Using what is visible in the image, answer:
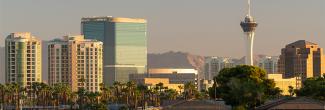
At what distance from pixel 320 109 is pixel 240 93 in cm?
2426

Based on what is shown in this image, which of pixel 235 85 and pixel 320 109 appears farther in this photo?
pixel 235 85

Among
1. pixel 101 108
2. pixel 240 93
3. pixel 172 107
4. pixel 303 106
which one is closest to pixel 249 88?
pixel 240 93

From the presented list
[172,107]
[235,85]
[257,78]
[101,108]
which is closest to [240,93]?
[235,85]

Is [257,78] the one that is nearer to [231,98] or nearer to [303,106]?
[231,98]

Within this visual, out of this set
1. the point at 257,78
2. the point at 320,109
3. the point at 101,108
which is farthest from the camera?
the point at 101,108

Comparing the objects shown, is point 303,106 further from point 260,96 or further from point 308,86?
point 308,86

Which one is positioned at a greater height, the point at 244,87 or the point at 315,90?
the point at 244,87

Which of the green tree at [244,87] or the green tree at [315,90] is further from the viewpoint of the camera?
the green tree at [315,90]

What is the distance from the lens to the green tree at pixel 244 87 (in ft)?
467

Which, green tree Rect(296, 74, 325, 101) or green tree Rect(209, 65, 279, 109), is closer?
green tree Rect(209, 65, 279, 109)

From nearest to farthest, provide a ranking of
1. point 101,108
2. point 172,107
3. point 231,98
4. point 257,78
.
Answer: point 172,107, point 231,98, point 257,78, point 101,108

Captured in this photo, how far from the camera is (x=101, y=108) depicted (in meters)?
194

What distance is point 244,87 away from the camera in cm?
14150

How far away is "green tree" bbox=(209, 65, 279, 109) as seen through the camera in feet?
467
